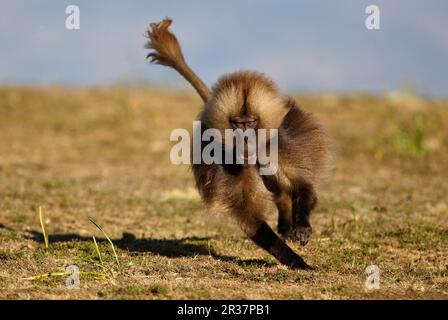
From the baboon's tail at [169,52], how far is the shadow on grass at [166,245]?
4.97ft

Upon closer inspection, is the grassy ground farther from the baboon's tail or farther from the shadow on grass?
the baboon's tail

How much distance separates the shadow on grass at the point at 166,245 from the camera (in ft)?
23.7

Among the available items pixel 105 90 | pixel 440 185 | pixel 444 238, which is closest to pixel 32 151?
pixel 105 90

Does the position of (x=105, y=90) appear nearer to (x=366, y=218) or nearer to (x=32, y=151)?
(x=32, y=151)

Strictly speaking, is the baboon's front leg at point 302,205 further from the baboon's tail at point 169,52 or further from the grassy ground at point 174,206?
the baboon's tail at point 169,52

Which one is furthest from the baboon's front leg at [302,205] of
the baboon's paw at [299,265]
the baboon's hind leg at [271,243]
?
the baboon's paw at [299,265]

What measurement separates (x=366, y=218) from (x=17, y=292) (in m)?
4.91

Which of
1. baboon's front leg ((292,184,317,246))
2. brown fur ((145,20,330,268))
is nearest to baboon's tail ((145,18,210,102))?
brown fur ((145,20,330,268))

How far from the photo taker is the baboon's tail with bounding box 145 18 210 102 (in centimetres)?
793

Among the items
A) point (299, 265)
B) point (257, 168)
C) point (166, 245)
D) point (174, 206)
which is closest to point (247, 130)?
point (257, 168)

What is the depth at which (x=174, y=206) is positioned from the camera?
1069 cm

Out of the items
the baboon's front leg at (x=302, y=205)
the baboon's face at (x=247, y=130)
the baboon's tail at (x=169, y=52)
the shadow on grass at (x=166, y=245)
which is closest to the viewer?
the baboon's face at (x=247, y=130)

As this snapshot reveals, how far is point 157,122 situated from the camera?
17797 mm

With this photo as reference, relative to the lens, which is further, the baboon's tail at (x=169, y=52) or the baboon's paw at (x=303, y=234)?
the baboon's tail at (x=169, y=52)
